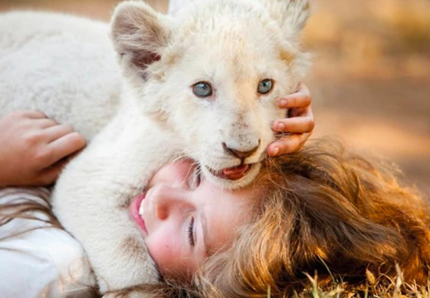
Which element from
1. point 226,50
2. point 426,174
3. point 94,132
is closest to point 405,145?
point 426,174

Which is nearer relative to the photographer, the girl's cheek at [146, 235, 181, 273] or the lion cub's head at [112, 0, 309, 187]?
the lion cub's head at [112, 0, 309, 187]

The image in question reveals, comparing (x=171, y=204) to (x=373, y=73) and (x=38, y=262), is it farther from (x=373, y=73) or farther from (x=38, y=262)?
(x=373, y=73)

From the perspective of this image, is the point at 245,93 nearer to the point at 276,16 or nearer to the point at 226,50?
the point at 226,50

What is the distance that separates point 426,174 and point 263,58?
12.4 ft

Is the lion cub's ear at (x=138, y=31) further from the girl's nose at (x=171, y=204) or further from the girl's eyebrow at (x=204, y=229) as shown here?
the girl's eyebrow at (x=204, y=229)

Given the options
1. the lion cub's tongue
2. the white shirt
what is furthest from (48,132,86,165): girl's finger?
the lion cub's tongue

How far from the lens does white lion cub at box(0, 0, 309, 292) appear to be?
285 centimetres

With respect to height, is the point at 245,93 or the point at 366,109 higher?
the point at 245,93

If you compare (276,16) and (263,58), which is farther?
(276,16)

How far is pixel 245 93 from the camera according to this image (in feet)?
9.31

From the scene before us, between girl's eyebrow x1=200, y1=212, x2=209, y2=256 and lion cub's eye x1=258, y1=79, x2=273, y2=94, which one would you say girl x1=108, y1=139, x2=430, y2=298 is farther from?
lion cub's eye x1=258, y1=79, x2=273, y2=94

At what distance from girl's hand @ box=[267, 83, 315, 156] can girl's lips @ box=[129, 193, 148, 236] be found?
2.20 feet

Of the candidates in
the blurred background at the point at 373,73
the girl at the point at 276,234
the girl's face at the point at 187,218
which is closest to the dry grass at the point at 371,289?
the girl at the point at 276,234

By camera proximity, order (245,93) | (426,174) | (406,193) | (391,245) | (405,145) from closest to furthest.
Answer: (245,93) → (391,245) → (406,193) → (426,174) → (405,145)
